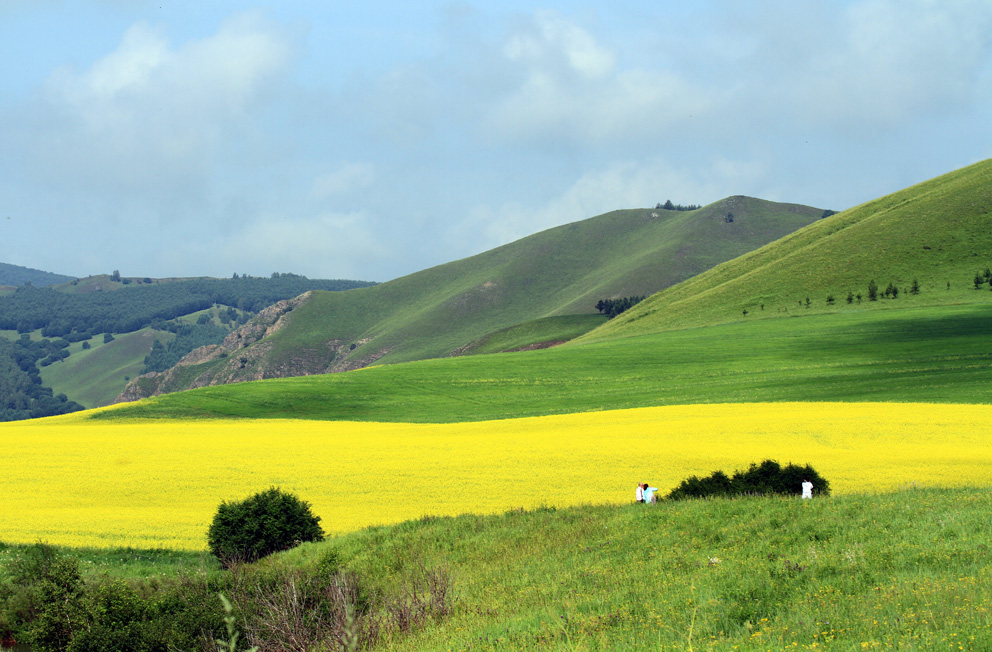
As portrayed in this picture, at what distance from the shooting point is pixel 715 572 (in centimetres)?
1196

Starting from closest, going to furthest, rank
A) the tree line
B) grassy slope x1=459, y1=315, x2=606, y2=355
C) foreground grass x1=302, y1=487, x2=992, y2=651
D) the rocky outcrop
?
foreground grass x1=302, y1=487, x2=992, y2=651 → grassy slope x1=459, y1=315, x2=606, y2=355 → the tree line → the rocky outcrop

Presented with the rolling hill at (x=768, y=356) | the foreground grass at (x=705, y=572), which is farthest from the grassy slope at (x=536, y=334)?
the foreground grass at (x=705, y=572)

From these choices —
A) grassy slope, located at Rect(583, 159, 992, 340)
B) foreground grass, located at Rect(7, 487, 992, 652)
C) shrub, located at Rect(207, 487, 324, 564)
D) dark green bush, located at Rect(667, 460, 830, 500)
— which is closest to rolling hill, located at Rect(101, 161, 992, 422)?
grassy slope, located at Rect(583, 159, 992, 340)

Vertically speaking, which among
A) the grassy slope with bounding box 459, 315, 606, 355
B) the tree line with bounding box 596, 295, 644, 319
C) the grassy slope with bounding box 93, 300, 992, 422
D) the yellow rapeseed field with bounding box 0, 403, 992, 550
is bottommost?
the yellow rapeseed field with bounding box 0, 403, 992, 550

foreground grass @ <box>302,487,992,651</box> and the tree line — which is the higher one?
the tree line

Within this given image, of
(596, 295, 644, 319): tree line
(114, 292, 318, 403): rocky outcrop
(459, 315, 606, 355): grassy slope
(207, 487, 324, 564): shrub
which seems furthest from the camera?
(114, 292, 318, 403): rocky outcrop

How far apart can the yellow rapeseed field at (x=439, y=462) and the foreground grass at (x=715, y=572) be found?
6499 mm

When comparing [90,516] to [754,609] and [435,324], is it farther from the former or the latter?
[435,324]

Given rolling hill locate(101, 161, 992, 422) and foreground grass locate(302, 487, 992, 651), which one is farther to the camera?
rolling hill locate(101, 161, 992, 422)

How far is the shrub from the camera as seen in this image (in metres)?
20.2

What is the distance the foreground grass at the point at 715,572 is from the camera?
8672 mm

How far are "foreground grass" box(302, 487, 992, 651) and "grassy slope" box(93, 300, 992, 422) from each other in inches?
1289

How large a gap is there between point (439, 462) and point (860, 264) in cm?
7425

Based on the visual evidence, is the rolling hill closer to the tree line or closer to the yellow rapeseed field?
the yellow rapeseed field
